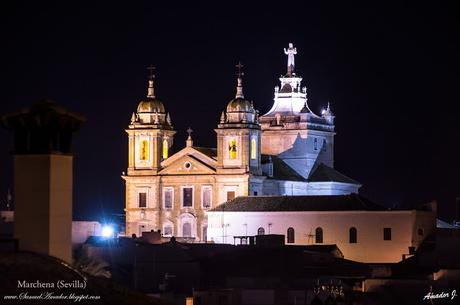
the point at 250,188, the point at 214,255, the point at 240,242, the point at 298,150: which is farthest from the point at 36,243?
the point at 298,150

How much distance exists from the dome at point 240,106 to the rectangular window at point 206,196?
5218 millimetres

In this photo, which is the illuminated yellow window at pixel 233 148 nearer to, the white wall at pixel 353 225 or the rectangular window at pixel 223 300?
the white wall at pixel 353 225

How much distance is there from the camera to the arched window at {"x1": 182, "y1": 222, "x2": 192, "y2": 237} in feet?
363

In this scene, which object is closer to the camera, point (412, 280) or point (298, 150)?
point (412, 280)

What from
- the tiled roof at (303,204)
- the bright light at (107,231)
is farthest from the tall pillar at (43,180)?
the tiled roof at (303,204)

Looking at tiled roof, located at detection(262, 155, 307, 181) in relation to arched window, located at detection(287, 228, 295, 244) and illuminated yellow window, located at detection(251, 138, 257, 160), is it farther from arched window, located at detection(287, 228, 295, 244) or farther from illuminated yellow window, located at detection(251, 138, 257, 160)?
arched window, located at detection(287, 228, 295, 244)

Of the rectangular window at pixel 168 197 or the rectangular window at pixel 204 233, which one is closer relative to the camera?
the rectangular window at pixel 204 233

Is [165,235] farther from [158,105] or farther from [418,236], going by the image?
[418,236]

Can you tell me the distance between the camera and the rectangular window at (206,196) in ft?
362

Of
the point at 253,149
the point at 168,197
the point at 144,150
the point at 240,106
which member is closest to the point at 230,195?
the point at 253,149

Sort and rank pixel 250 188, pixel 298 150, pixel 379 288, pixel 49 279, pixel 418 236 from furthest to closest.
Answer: pixel 298 150
pixel 250 188
pixel 418 236
pixel 379 288
pixel 49 279

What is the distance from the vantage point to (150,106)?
112000 mm

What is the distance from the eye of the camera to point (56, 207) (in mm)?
21297

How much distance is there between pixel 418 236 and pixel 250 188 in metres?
15.0
